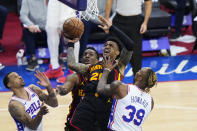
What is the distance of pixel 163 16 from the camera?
804 cm

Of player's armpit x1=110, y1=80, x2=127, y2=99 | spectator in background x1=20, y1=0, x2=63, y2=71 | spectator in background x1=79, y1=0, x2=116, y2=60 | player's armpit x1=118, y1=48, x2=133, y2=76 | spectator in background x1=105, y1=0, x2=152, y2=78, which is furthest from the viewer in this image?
spectator in background x1=20, y1=0, x2=63, y2=71

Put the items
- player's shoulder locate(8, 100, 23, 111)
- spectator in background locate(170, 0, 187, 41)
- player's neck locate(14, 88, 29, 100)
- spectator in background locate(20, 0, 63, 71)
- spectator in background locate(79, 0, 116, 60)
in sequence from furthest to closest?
spectator in background locate(170, 0, 187, 41) < spectator in background locate(20, 0, 63, 71) < spectator in background locate(79, 0, 116, 60) < player's neck locate(14, 88, 29, 100) < player's shoulder locate(8, 100, 23, 111)

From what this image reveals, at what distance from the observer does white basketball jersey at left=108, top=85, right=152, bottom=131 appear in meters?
3.75

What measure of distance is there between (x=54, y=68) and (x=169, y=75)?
2060 millimetres

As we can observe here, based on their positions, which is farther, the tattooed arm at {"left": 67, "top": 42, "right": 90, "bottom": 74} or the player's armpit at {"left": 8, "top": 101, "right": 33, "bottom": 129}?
the tattooed arm at {"left": 67, "top": 42, "right": 90, "bottom": 74}

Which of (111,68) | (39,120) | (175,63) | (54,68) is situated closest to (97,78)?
(111,68)

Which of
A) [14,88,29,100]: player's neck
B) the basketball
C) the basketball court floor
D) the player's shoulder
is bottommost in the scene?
the basketball court floor

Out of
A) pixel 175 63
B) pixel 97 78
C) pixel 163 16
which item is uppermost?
pixel 97 78

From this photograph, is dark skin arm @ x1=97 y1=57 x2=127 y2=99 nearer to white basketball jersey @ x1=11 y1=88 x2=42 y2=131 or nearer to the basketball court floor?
white basketball jersey @ x1=11 y1=88 x2=42 y2=131

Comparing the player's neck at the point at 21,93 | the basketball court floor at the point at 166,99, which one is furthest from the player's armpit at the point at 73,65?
the basketball court floor at the point at 166,99

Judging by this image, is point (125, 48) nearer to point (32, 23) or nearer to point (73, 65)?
point (73, 65)

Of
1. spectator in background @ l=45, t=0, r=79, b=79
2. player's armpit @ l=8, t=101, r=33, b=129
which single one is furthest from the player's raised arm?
spectator in background @ l=45, t=0, r=79, b=79

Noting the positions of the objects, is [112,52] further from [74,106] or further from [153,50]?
[153,50]

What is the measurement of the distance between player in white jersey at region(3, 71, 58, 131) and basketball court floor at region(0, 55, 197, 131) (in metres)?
1.26
